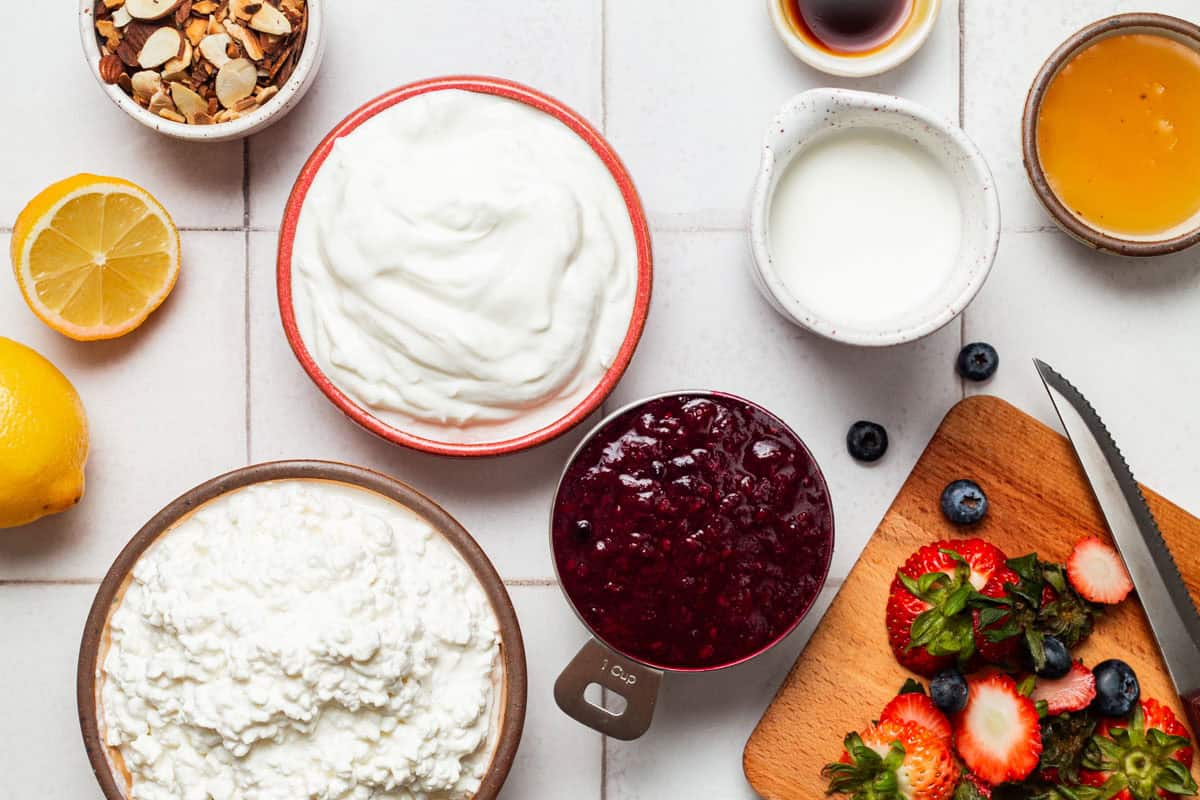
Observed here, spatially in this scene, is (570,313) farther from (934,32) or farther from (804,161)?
(934,32)

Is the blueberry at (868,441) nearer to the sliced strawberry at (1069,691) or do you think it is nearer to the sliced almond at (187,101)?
the sliced strawberry at (1069,691)

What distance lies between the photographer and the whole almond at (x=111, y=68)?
60.5 inches

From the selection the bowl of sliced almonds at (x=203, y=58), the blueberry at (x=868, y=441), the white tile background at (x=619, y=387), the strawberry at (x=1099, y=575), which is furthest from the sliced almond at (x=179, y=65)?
the strawberry at (x=1099, y=575)

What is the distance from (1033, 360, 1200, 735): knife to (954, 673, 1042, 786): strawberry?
238 mm

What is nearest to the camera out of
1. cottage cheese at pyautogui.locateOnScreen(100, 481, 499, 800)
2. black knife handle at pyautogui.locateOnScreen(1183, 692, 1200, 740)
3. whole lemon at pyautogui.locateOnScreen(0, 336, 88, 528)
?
cottage cheese at pyautogui.locateOnScreen(100, 481, 499, 800)

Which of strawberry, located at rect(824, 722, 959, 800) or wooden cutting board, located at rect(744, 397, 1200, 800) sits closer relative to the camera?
strawberry, located at rect(824, 722, 959, 800)

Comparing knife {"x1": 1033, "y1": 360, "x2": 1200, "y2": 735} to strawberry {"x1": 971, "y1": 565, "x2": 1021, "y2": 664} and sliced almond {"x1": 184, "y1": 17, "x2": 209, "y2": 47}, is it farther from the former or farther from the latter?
sliced almond {"x1": 184, "y1": 17, "x2": 209, "y2": 47}

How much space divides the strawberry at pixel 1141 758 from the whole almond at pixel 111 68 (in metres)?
1.62

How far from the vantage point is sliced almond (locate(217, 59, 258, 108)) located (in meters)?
1.55

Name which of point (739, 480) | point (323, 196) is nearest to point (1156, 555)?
point (739, 480)

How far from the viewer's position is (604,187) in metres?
1.54

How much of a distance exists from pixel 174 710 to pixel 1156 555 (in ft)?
4.36

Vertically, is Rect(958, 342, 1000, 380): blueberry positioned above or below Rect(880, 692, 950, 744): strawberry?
above

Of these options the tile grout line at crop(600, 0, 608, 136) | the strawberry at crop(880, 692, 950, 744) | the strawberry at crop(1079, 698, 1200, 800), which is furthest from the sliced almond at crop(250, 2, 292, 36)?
the strawberry at crop(1079, 698, 1200, 800)
